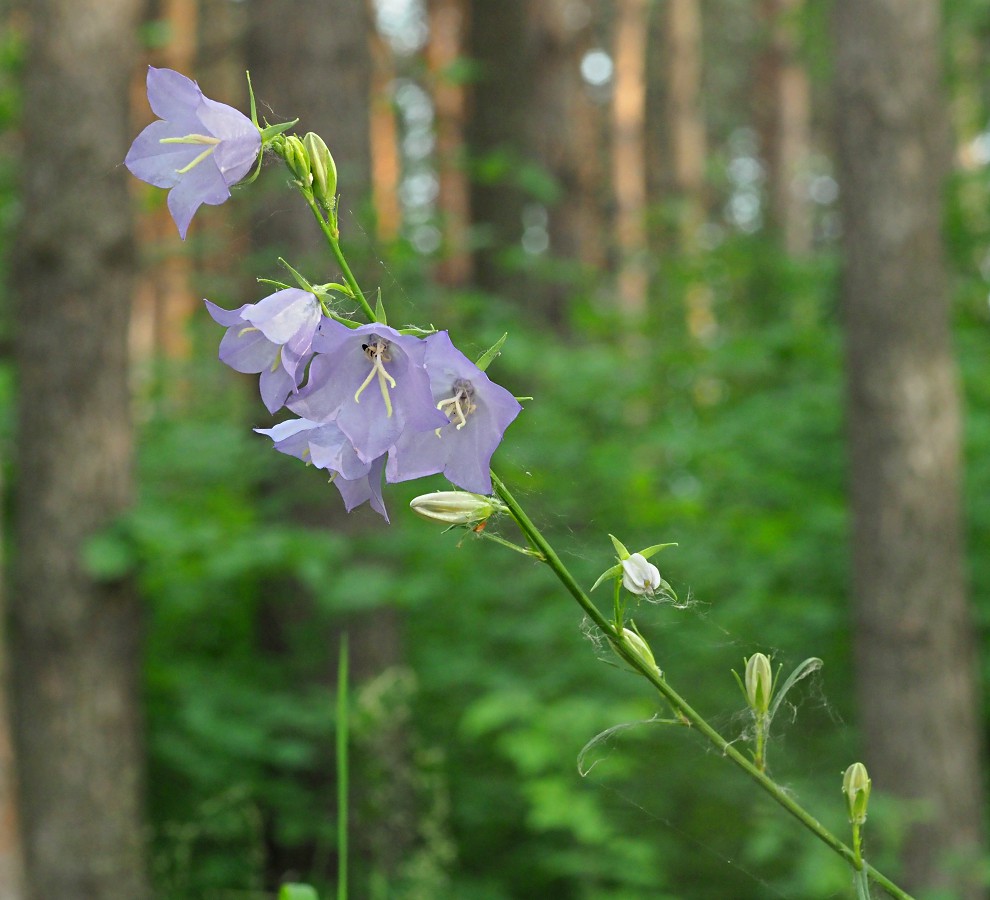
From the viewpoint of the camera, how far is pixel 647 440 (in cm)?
544

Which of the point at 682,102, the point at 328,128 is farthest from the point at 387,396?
the point at 682,102

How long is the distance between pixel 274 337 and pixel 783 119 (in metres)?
16.2

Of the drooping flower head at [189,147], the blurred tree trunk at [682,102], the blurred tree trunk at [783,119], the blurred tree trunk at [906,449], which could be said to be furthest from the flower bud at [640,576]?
the blurred tree trunk at [783,119]

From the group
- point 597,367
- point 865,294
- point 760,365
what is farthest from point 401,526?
point 760,365

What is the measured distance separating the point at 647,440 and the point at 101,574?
2.86 meters

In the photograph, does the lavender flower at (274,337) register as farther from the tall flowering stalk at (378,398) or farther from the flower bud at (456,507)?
the flower bud at (456,507)

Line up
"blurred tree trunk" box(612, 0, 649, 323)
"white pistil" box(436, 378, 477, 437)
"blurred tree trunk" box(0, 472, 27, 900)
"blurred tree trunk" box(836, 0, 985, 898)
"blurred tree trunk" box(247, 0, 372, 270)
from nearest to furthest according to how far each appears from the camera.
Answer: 1. "white pistil" box(436, 378, 477, 437)
2. "blurred tree trunk" box(0, 472, 27, 900)
3. "blurred tree trunk" box(836, 0, 985, 898)
4. "blurred tree trunk" box(247, 0, 372, 270)
5. "blurred tree trunk" box(612, 0, 649, 323)

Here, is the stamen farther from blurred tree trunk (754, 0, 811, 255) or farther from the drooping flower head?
blurred tree trunk (754, 0, 811, 255)

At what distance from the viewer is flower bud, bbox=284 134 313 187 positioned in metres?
0.84

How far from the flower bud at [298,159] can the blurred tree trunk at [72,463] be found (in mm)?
3005

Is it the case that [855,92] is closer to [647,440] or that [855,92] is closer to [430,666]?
[647,440]

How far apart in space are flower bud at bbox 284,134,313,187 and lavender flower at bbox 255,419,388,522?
0.66 feet

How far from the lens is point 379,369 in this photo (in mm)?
858

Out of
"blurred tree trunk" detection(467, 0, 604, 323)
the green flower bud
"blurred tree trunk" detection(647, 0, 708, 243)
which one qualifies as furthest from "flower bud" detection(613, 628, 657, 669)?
"blurred tree trunk" detection(647, 0, 708, 243)
